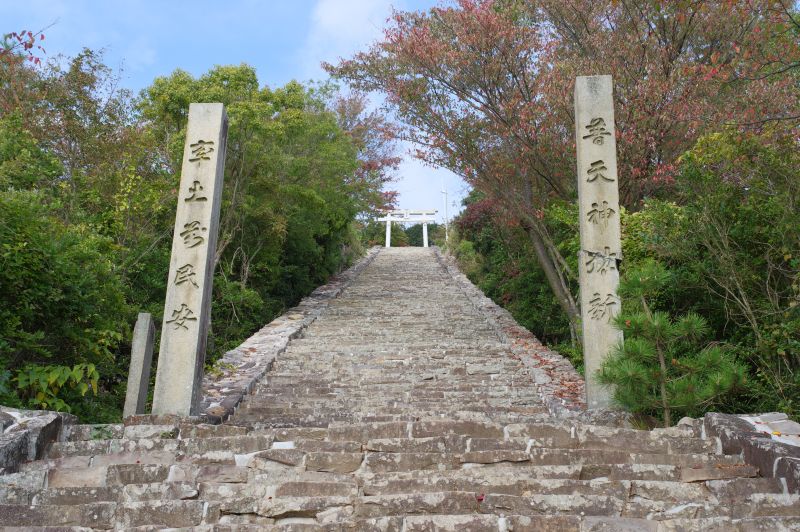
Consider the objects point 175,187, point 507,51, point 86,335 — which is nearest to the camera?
point 86,335

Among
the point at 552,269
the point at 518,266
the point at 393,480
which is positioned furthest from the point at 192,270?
the point at 518,266

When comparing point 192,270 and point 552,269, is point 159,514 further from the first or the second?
point 552,269

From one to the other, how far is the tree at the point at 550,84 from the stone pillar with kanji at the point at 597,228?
2.54m

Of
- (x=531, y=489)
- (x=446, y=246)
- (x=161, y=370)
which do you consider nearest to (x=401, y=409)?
(x=161, y=370)

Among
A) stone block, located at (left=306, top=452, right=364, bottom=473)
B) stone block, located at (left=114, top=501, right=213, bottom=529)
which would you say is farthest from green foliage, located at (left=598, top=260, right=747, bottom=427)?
stone block, located at (left=114, top=501, right=213, bottom=529)

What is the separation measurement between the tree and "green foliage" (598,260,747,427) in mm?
3864

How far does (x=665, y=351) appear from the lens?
5426 mm

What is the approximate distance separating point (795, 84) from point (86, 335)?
Answer: 9.25 m

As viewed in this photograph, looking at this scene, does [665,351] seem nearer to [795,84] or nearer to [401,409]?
[401,409]

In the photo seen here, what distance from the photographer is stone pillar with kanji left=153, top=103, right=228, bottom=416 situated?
5.98 meters

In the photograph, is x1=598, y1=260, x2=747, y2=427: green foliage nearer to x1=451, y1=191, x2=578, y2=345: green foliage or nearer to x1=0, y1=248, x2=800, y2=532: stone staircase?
x1=0, y1=248, x2=800, y2=532: stone staircase

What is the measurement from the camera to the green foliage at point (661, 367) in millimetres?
5145

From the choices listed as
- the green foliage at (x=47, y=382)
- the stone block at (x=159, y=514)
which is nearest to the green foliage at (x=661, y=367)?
the stone block at (x=159, y=514)

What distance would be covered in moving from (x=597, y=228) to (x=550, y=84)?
3765 millimetres
